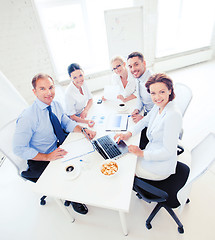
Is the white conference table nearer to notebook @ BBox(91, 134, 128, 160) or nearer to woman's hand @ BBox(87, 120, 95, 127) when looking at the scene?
notebook @ BBox(91, 134, 128, 160)

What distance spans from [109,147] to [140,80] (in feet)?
3.05

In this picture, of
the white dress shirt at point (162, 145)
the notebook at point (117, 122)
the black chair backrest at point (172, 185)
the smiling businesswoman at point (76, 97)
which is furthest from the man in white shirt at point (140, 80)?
the smiling businesswoman at point (76, 97)

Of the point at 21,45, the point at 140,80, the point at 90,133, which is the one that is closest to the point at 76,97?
the point at 90,133

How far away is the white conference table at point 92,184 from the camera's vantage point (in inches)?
37.3

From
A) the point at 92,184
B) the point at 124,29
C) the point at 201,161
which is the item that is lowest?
the point at 92,184

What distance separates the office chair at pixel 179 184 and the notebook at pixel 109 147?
0.24m

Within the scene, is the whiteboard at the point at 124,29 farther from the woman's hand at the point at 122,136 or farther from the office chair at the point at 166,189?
the office chair at the point at 166,189

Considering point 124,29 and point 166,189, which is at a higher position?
point 124,29

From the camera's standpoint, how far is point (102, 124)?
1604 millimetres

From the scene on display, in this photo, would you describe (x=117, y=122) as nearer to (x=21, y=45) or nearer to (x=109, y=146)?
(x=109, y=146)

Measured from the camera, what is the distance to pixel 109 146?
4.23ft

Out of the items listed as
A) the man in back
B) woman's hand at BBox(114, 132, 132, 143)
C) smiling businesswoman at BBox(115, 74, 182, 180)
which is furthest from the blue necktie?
smiling businesswoman at BBox(115, 74, 182, 180)

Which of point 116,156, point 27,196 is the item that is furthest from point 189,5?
point 27,196

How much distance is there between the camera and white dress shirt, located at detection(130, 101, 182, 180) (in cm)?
104
